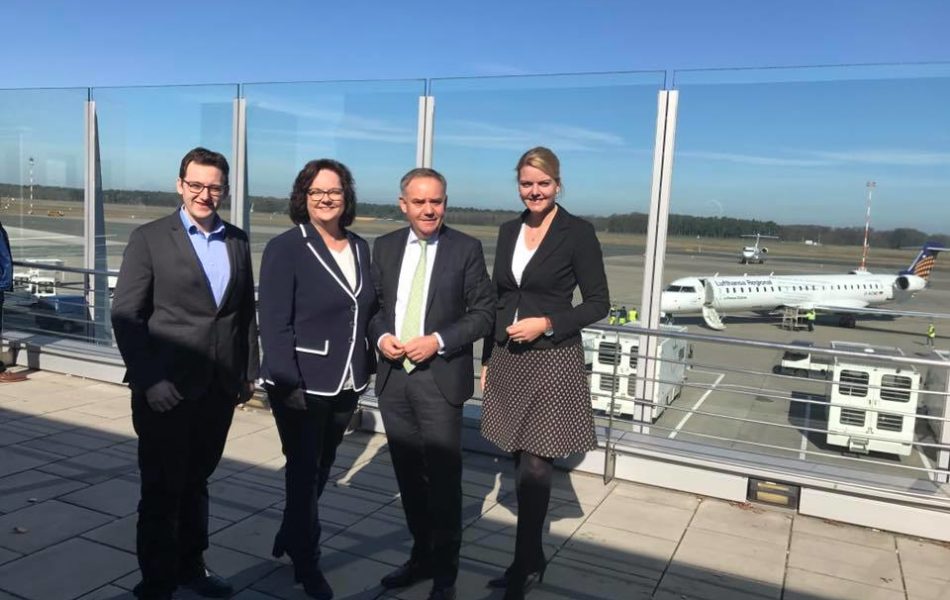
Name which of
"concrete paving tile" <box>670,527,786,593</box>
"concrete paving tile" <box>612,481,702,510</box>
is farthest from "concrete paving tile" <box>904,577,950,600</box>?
"concrete paving tile" <box>612,481,702,510</box>

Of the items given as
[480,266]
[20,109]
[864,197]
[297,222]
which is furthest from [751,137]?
[20,109]

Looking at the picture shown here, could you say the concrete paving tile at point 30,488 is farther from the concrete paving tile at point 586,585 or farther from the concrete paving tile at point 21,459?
the concrete paving tile at point 586,585

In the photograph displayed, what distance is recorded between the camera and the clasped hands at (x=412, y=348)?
268cm

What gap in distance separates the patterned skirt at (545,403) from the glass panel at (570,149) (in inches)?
67.1

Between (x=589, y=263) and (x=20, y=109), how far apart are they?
287 inches

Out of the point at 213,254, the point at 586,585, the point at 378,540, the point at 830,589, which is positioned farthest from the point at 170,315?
the point at 830,589

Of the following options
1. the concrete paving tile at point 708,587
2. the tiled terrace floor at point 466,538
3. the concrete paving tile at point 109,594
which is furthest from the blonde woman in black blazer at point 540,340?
the concrete paving tile at point 109,594

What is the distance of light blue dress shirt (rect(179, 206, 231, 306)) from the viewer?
263 centimetres

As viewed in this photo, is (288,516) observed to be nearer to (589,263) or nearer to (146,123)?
(589,263)

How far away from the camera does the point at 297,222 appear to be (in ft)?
9.50

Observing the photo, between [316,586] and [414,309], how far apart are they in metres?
1.23

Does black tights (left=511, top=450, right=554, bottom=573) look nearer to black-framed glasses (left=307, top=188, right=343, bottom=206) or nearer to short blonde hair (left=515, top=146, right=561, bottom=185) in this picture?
short blonde hair (left=515, top=146, right=561, bottom=185)

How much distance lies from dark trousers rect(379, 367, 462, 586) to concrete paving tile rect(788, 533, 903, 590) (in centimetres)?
179

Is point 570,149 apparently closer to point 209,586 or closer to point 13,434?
point 209,586
